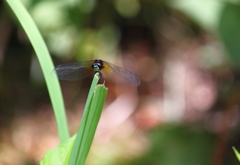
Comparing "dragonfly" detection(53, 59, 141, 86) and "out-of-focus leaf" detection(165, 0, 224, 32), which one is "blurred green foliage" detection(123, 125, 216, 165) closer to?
"out-of-focus leaf" detection(165, 0, 224, 32)

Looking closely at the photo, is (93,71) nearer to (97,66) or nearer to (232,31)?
(97,66)

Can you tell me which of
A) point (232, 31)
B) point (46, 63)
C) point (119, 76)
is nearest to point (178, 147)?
point (232, 31)

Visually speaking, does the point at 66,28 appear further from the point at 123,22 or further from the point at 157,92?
the point at 157,92

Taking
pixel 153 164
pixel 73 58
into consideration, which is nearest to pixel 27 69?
pixel 73 58

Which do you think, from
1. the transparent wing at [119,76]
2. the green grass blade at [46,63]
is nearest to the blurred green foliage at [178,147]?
the transparent wing at [119,76]

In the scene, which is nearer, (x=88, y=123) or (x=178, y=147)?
(x=88, y=123)

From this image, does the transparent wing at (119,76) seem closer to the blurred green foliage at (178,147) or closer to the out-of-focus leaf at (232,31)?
the out-of-focus leaf at (232,31)

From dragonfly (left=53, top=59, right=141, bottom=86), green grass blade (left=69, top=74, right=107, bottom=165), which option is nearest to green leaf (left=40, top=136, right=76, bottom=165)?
green grass blade (left=69, top=74, right=107, bottom=165)
